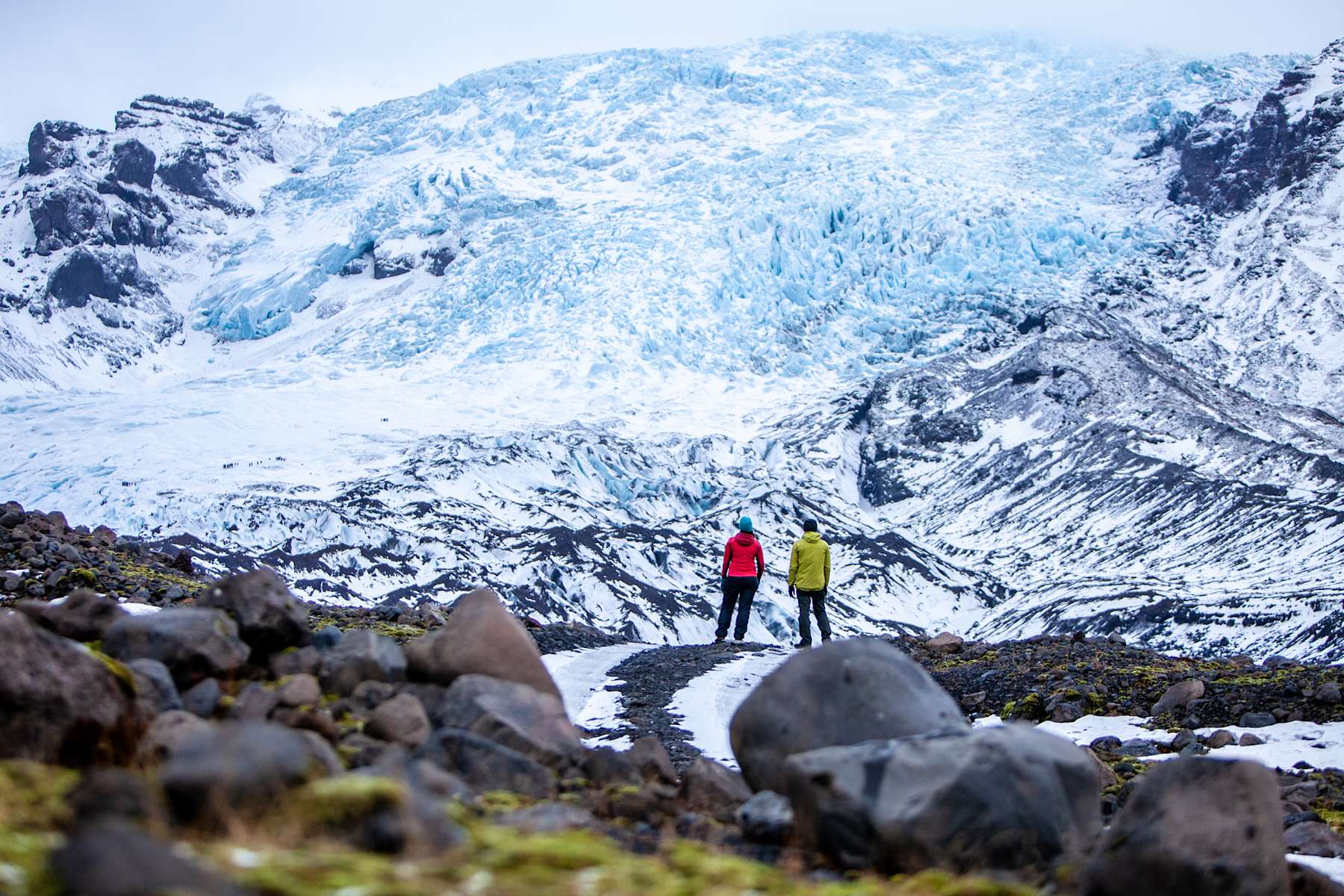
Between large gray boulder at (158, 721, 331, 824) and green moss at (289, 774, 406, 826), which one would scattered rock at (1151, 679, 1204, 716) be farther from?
large gray boulder at (158, 721, 331, 824)

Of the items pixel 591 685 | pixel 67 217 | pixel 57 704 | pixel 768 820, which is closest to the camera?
pixel 57 704

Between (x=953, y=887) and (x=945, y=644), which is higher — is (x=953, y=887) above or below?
above

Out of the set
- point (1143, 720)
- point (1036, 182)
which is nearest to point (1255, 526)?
point (1036, 182)

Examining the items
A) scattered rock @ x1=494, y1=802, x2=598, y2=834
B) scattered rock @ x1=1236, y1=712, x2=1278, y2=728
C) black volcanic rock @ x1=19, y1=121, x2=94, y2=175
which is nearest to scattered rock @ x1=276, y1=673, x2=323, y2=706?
scattered rock @ x1=494, y1=802, x2=598, y2=834

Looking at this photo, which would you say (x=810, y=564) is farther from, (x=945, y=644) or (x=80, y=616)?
(x=80, y=616)

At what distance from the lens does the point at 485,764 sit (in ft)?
17.6

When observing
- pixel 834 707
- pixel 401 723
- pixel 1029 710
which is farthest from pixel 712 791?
pixel 1029 710

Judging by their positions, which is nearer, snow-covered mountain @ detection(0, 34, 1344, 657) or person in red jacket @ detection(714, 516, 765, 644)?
person in red jacket @ detection(714, 516, 765, 644)

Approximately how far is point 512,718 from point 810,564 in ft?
34.9

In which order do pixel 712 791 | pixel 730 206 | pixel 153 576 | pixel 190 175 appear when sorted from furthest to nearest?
pixel 190 175 < pixel 730 206 < pixel 153 576 < pixel 712 791

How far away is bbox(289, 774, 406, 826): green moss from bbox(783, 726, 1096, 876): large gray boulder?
184 centimetres

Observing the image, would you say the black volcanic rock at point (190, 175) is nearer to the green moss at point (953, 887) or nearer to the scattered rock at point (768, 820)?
the scattered rock at point (768, 820)

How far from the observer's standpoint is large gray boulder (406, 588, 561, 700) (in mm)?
6426

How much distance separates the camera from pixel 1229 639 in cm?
4619
